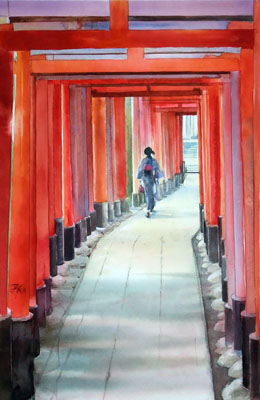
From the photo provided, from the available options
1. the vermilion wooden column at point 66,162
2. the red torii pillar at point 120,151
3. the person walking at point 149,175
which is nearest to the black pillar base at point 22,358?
the vermilion wooden column at point 66,162

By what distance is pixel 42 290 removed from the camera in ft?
20.3

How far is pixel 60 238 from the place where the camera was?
27.5 feet

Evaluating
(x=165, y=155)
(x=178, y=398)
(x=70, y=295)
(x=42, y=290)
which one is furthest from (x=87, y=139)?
(x=165, y=155)

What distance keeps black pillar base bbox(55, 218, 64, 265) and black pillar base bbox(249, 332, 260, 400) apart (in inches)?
188

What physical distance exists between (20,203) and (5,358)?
4.11 ft

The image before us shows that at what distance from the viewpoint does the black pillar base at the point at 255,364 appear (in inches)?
150

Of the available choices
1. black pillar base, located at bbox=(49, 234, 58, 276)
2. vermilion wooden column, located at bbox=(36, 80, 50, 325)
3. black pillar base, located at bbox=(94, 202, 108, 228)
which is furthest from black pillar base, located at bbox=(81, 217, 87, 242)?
vermilion wooden column, located at bbox=(36, 80, 50, 325)

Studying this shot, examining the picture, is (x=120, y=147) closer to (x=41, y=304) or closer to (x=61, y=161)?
(x=61, y=161)

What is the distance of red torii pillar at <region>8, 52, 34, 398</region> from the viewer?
4.55 meters

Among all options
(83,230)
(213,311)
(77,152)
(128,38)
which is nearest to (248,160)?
(128,38)

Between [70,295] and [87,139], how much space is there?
4.37 m

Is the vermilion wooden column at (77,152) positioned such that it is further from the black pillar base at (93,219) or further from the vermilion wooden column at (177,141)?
the vermilion wooden column at (177,141)

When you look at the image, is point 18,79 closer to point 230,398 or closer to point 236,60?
point 236,60
